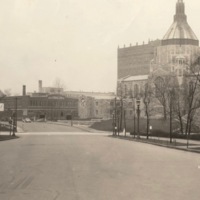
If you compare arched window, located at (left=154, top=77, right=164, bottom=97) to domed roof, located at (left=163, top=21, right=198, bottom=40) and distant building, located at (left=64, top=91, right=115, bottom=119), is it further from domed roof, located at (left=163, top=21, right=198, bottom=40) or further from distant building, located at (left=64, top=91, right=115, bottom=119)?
distant building, located at (left=64, top=91, right=115, bottom=119)

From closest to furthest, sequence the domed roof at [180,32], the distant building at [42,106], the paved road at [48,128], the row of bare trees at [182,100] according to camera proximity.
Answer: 1. the row of bare trees at [182,100]
2. the paved road at [48,128]
3. the distant building at [42,106]
4. the domed roof at [180,32]

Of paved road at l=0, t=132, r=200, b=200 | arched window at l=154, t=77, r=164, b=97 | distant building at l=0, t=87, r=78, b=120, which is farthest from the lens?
distant building at l=0, t=87, r=78, b=120

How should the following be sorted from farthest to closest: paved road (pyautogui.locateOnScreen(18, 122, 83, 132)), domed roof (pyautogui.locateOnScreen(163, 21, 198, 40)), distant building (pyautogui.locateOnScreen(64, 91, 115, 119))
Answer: distant building (pyautogui.locateOnScreen(64, 91, 115, 119)) → domed roof (pyautogui.locateOnScreen(163, 21, 198, 40)) → paved road (pyautogui.locateOnScreen(18, 122, 83, 132))

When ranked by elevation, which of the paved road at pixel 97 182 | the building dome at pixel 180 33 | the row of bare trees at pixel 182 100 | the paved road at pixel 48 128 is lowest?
the paved road at pixel 48 128

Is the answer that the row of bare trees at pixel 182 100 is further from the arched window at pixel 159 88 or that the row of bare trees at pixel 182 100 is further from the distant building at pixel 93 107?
the distant building at pixel 93 107

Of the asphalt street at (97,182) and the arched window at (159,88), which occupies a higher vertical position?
the arched window at (159,88)

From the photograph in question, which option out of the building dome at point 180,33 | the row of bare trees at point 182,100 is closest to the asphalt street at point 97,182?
the row of bare trees at point 182,100

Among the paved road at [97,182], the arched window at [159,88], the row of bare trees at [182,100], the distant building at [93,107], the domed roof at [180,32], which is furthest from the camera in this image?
the distant building at [93,107]

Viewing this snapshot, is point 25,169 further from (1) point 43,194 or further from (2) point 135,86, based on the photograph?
(2) point 135,86

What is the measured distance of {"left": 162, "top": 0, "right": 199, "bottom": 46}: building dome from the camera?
157 metres

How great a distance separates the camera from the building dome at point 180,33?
157450 millimetres

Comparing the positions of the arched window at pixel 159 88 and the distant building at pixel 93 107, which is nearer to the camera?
the arched window at pixel 159 88

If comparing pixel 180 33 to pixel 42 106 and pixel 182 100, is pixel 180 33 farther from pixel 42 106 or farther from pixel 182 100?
pixel 182 100

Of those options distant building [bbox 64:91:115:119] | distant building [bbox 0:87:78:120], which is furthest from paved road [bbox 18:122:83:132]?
distant building [bbox 64:91:115:119]
